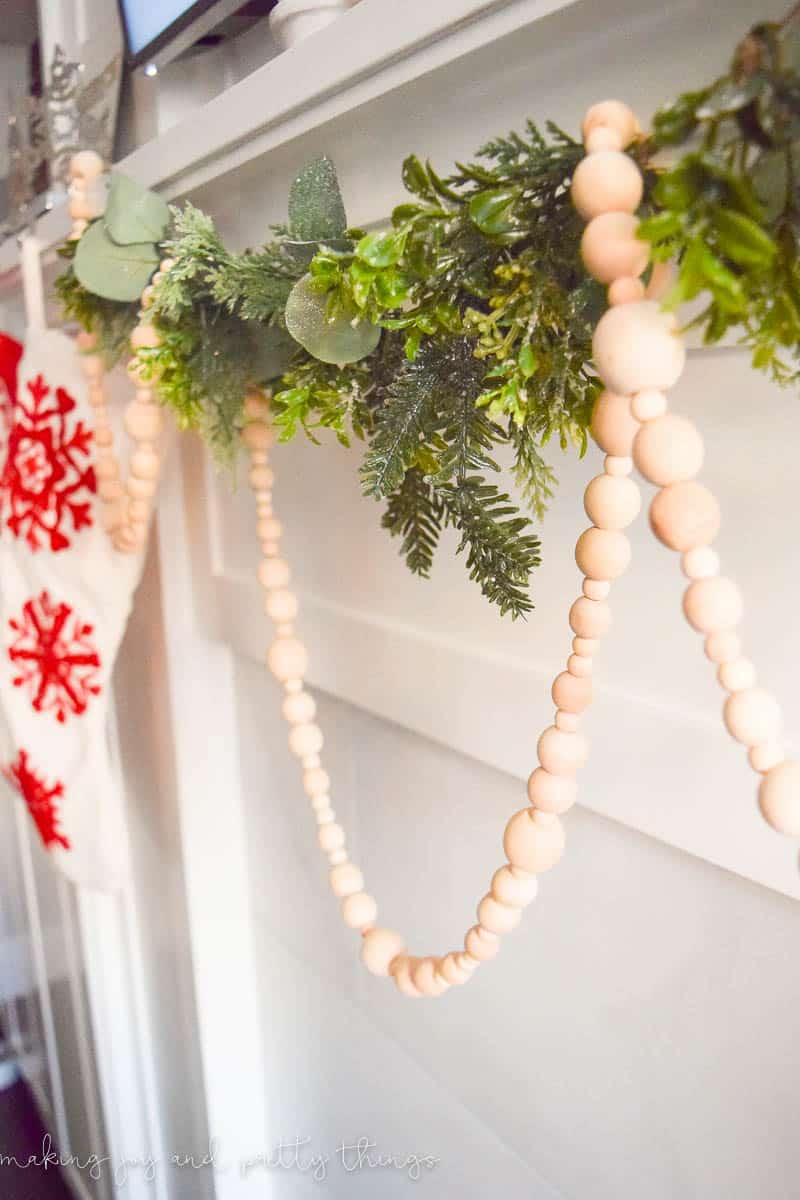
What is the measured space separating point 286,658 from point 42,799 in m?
0.42

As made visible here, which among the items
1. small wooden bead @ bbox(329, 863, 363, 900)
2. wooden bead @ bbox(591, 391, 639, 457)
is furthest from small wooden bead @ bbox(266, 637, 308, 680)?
wooden bead @ bbox(591, 391, 639, 457)

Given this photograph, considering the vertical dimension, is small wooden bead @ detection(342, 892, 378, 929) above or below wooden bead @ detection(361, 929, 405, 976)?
above

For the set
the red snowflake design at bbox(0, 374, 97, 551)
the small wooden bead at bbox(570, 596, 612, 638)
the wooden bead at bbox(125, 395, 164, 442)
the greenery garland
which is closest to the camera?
the greenery garland

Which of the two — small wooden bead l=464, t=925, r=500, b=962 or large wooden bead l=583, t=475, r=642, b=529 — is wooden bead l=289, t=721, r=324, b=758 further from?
large wooden bead l=583, t=475, r=642, b=529

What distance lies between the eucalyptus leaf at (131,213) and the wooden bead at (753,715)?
0.44 metres

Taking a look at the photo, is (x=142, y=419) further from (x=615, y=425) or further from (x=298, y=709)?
(x=615, y=425)

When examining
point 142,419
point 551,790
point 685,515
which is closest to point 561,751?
point 551,790

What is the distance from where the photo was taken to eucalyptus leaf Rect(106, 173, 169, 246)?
21.0 inches

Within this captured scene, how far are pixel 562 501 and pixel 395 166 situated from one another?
21 cm

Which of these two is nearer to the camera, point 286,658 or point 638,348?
point 638,348

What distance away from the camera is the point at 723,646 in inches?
10.9

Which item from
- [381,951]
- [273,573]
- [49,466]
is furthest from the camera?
[49,466]

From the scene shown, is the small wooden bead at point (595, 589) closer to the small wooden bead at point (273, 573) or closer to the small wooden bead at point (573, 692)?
the small wooden bead at point (573, 692)

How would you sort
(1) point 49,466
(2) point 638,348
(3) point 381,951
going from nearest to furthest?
(2) point 638,348 → (3) point 381,951 → (1) point 49,466
